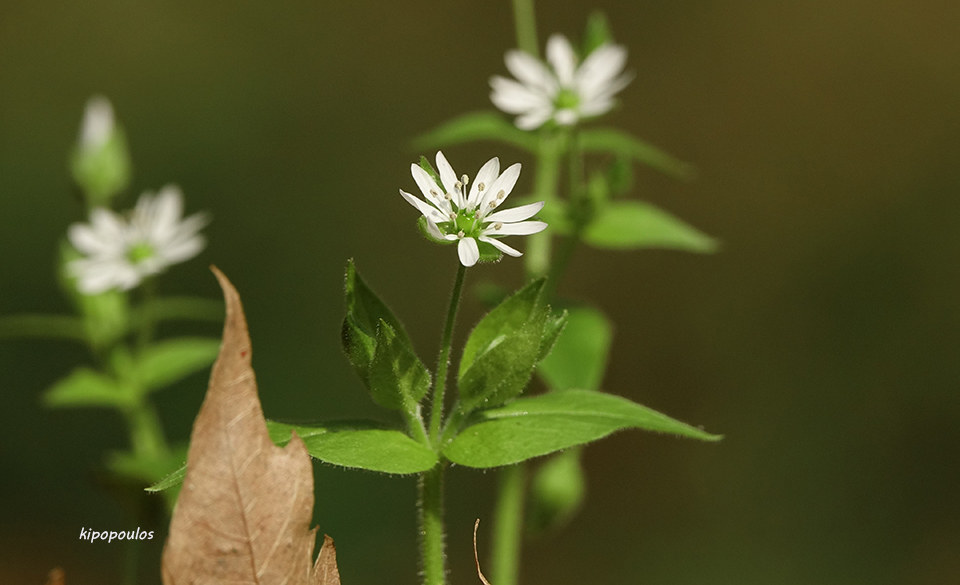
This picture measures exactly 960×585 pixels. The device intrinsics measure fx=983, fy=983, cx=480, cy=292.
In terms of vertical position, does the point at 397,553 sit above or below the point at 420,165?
above

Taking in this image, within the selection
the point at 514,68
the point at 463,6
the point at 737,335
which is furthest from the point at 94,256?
the point at 463,6

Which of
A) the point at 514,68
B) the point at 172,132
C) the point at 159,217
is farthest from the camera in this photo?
the point at 172,132

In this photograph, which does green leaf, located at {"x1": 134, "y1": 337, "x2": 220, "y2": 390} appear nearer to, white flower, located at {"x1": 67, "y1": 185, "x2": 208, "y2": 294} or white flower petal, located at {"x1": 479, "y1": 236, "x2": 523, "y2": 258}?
white flower, located at {"x1": 67, "y1": 185, "x2": 208, "y2": 294}

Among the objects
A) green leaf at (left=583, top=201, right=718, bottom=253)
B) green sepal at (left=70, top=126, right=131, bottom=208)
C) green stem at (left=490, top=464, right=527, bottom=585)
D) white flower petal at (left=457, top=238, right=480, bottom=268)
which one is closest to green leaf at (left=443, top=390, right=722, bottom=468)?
white flower petal at (left=457, top=238, right=480, bottom=268)

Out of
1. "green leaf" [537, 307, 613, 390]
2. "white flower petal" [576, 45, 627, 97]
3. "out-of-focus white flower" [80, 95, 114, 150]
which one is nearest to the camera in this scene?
"green leaf" [537, 307, 613, 390]

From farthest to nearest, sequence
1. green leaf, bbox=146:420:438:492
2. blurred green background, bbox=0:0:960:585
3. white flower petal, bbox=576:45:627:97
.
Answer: blurred green background, bbox=0:0:960:585, white flower petal, bbox=576:45:627:97, green leaf, bbox=146:420:438:492

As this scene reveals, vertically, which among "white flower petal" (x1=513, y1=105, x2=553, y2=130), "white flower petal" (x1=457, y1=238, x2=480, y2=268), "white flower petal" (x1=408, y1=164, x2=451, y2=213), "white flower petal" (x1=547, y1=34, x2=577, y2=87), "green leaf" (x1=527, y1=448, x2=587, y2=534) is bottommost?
"white flower petal" (x1=457, y1=238, x2=480, y2=268)

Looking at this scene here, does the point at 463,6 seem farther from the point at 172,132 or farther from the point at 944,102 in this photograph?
the point at 944,102
